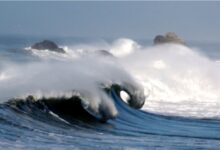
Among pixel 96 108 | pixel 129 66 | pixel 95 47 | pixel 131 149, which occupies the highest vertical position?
pixel 95 47

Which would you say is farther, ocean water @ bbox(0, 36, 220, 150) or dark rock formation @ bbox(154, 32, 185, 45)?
dark rock formation @ bbox(154, 32, 185, 45)

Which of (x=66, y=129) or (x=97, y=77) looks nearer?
(x=66, y=129)

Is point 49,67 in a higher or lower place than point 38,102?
higher

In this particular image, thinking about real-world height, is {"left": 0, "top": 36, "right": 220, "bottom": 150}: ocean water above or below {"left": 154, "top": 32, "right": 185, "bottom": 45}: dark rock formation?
below

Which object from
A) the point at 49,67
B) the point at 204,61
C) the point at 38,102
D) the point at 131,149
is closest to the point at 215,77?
the point at 204,61

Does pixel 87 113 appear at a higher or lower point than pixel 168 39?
lower

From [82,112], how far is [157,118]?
5187mm

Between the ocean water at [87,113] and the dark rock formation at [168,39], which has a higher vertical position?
the dark rock formation at [168,39]

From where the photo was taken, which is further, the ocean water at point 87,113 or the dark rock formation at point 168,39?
the dark rock formation at point 168,39

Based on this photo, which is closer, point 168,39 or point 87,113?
point 87,113

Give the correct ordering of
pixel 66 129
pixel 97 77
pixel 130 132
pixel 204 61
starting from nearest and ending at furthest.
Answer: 1. pixel 66 129
2. pixel 130 132
3. pixel 97 77
4. pixel 204 61

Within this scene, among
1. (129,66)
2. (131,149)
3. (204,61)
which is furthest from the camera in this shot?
(204,61)

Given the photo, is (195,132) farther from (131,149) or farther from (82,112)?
(131,149)

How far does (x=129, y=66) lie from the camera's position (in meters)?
38.4
